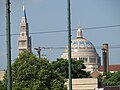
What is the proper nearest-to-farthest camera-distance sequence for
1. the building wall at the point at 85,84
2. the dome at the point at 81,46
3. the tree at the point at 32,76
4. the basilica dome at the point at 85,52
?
the tree at the point at 32,76, the building wall at the point at 85,84, the basilica dome at the point at 85,52, the dome at the point at 81,46

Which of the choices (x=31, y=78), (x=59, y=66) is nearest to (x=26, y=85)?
(x=31, y=78)

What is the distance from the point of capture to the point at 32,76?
33.2 metres

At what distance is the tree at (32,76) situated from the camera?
106ft

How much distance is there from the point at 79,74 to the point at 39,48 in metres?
26.2

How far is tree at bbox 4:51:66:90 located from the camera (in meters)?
32.4

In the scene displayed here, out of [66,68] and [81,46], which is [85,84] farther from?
[81,46]

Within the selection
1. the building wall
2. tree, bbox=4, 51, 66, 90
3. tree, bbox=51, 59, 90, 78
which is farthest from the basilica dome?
tree, bbox=4, 51, 66, 90

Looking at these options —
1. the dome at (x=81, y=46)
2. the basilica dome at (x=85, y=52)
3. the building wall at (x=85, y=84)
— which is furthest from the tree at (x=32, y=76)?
the dome at (x=81, y=46)

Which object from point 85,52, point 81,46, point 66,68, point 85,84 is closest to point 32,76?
point 85,84

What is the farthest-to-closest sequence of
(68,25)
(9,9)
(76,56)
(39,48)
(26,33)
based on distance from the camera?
(26,33) < (76,56) < (39,48) < (68,25) < (9,9)

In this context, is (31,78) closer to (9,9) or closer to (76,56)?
(9,9)

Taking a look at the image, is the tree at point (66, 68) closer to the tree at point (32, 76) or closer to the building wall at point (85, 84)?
the building wall at point (85, 84)

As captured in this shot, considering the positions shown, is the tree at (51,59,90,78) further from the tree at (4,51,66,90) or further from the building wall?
the tree at (4,51,66,90)

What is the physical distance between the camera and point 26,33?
200m
